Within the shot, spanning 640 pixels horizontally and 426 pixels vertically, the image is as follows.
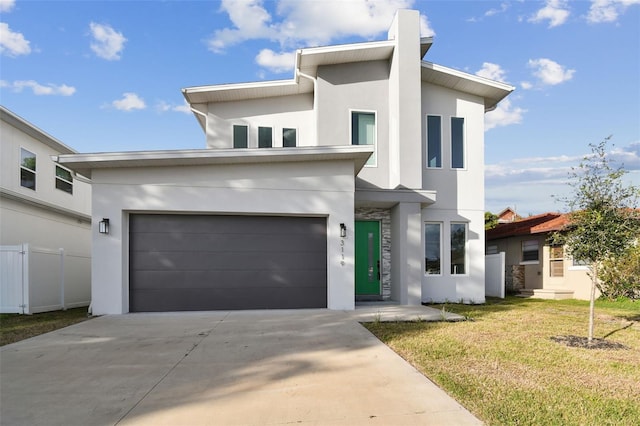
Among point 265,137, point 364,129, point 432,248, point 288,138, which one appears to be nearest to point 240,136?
point 265,137

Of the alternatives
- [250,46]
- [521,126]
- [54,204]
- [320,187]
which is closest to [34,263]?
[54,204]

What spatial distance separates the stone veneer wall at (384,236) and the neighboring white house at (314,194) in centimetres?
3

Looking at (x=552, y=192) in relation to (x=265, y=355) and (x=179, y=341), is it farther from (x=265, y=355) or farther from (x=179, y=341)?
(x=179, y=341)

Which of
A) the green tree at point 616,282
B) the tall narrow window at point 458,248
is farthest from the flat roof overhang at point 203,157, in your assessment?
the green tree at point 616,282

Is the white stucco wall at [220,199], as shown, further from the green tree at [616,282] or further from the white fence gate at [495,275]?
the white fence gate at [495,275]

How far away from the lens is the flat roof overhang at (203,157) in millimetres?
8836

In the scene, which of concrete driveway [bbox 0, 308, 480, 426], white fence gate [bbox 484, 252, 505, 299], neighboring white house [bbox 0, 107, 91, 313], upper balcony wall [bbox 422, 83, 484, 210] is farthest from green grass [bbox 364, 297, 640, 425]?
neighboring white house [bbox 0, 107, 91, 313]

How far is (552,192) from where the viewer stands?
682cm

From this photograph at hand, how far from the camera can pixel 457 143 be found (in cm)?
1244

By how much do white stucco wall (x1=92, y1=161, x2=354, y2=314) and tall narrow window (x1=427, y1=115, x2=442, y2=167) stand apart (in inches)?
145

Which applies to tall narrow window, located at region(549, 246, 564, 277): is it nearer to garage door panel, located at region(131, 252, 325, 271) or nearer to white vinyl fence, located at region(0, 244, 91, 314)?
garage door panel, located at region(131, 252, 325, 271)

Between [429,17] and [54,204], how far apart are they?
13.8m

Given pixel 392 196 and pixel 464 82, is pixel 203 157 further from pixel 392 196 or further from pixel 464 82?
pixel 464 82

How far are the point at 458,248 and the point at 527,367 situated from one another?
7394mm
